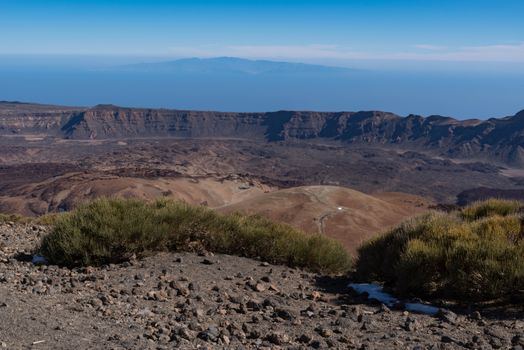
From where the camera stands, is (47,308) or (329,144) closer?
(47,308)

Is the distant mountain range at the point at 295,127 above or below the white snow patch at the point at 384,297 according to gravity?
below

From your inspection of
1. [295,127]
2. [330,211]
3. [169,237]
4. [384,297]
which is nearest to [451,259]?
[384,297]

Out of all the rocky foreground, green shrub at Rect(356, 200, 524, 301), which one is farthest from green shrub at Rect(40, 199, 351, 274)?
green shrub at Rect(356, 200, 524, 301)

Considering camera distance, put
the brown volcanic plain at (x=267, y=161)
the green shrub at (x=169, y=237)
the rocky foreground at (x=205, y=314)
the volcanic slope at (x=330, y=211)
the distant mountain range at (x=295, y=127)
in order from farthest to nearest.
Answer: the distant mountain range at (x=295, y=127) → the brown volcanic plain at (x=267, y=161) → the volcanic slope at (x=330, y=211) → the green shrub at (x=169, y=237) → the rocky foreground at (x=205, y=314)

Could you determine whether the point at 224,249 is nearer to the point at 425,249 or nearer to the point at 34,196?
the point at 425,249

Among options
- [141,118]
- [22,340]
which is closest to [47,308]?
[22,340]

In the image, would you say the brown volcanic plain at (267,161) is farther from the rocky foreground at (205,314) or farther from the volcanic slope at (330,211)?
the rocky foreground at (205,314)

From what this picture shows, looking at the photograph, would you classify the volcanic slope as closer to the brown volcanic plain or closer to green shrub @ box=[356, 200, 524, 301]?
the brown volcanic plain

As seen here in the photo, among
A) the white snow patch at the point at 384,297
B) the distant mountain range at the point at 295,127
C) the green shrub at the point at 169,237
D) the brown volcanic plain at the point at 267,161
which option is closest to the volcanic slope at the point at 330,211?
the brown volcanic plain at the point at 267,161
